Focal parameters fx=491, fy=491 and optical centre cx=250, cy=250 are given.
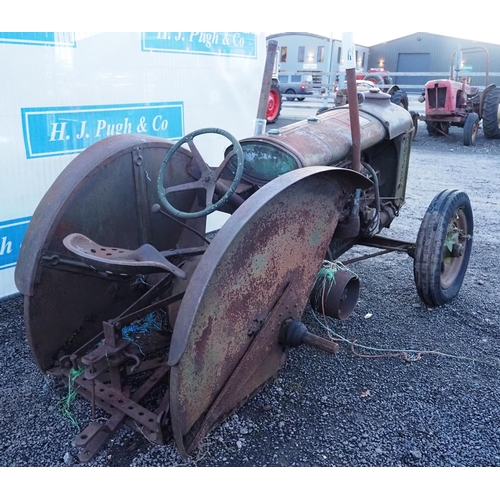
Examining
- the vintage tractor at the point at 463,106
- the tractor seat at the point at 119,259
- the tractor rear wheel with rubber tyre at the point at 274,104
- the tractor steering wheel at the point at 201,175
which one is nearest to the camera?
the tractor seat at the point at 119,259

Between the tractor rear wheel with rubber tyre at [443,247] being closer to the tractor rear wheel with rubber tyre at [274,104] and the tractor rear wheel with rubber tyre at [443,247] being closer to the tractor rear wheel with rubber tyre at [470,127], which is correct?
the tractor rear wheel with rubber tyre at [470,127]

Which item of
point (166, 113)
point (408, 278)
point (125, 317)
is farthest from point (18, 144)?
point (408, 278)

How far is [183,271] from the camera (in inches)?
82.0

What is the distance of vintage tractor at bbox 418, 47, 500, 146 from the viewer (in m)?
10.5

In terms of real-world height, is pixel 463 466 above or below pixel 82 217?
→ below

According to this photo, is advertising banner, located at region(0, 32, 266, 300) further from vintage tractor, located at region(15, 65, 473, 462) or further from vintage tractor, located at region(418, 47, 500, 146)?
vintage tractor, located at region(418, 47, 500, 146)

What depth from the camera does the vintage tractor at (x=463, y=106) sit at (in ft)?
34.6

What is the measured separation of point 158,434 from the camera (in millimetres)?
1869

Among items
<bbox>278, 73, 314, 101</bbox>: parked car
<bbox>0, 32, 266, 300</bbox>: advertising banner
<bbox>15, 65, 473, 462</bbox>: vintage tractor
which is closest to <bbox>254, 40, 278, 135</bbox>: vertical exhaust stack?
<bbox>15, 65, 473, 462</bbox>: vintage tractor

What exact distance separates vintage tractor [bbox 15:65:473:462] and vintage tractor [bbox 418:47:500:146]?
863cm

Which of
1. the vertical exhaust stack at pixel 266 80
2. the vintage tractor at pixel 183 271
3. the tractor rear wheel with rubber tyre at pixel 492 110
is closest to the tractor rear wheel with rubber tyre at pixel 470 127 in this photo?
the tractor rear wheel with rubber tyre at pixel 492 110

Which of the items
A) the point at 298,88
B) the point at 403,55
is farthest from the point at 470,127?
the point at 403,55

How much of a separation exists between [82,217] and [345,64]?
1483mm

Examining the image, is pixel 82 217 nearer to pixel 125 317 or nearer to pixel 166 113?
pixel 125 317
